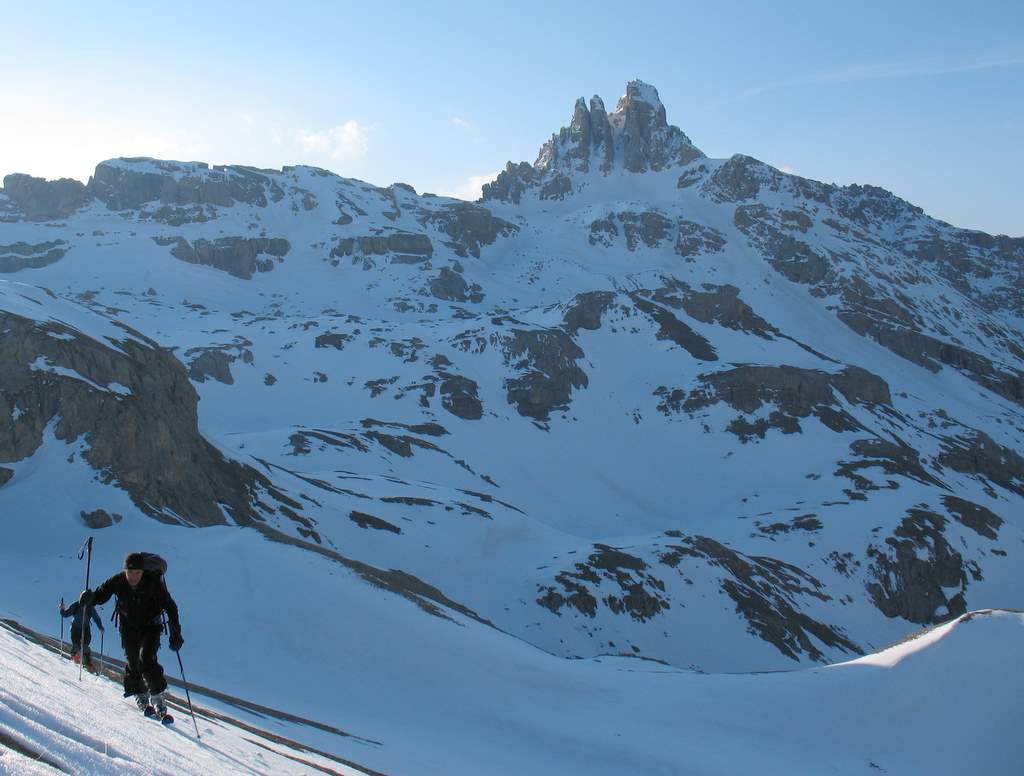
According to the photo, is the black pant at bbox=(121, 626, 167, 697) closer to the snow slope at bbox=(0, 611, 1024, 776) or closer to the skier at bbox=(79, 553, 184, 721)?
the skier at bbox=(79, 553, 184, 721)

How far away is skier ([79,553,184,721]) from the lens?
11.0 metres

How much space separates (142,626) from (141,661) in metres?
0.40

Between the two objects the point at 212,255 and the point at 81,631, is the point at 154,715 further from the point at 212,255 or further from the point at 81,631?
the point at 212,255

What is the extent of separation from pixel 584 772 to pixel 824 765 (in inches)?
305

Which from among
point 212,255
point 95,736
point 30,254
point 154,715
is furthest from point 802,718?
point 30,254

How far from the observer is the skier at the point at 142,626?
10969mm

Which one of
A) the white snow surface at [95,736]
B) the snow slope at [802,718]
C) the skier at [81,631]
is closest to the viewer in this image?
the white snow surface at [95,736]

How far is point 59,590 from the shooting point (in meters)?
26.0

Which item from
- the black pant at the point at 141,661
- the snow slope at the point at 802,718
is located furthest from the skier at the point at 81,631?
the snow slope at the point at 802,718

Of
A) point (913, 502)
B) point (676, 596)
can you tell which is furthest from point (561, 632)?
point (913, 502)

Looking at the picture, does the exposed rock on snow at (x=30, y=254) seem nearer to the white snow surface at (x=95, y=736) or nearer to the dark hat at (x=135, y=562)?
the white snow surface at (x=95, y=736)

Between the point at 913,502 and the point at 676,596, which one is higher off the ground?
the point at 913,502

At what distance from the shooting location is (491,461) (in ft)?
348

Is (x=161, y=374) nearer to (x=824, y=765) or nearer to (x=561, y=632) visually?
(x=561, y=632)
